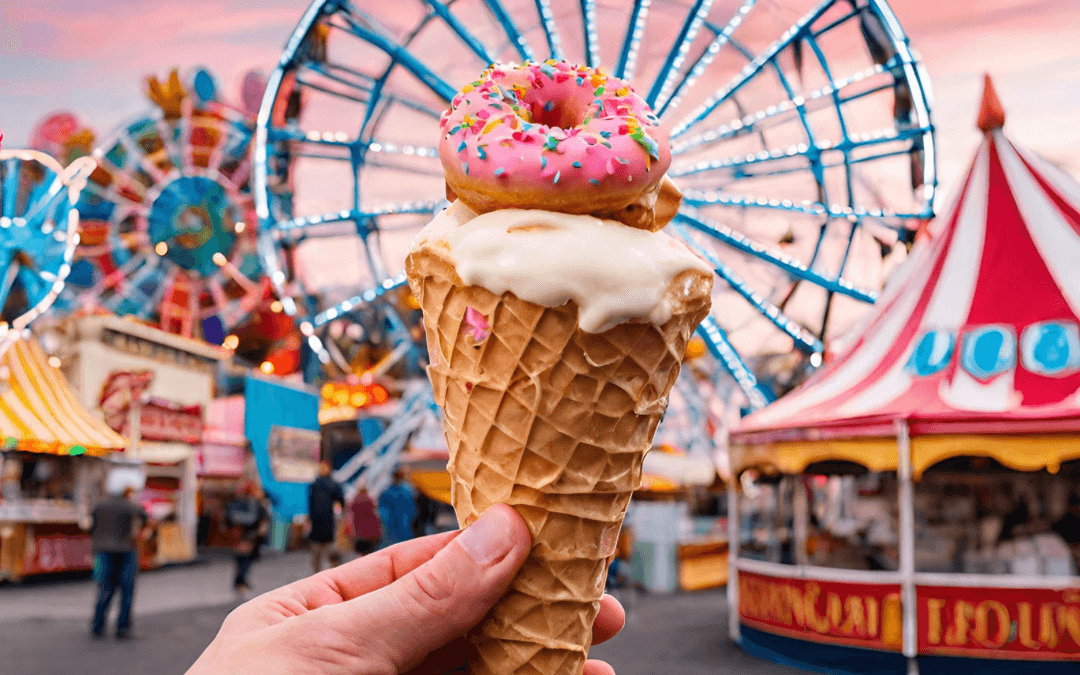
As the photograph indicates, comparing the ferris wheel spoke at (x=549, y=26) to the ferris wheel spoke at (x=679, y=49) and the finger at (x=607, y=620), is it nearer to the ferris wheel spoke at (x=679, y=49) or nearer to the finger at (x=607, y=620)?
the ferris wheel spoke at (x=679, y=49)

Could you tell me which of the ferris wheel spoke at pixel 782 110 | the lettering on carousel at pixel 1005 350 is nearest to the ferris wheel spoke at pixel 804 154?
the ferris wheel spoke at pixel 782 110

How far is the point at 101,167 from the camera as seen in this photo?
61.8 feet

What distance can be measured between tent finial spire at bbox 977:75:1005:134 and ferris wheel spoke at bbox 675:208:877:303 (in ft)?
12.1

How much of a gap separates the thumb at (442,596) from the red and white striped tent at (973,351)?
5932 mm

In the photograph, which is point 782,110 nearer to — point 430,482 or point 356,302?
point 356,302

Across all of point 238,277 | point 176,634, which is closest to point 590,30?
point 176,634

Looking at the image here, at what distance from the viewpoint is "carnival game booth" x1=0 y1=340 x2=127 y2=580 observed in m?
12.9

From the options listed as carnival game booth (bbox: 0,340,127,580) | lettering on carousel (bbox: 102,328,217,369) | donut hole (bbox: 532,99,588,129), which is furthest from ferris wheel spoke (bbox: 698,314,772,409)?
lettering on carousel (bbox: 102,328,217,369)

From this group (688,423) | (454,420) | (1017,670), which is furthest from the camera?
(688,423)

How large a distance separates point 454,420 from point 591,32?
413 inches

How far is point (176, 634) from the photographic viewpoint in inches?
343

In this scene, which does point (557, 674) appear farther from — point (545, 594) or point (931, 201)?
point (931, 201)

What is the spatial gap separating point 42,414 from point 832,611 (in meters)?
11.8

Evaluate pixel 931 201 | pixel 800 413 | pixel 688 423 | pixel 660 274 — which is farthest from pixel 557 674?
pixel 688 423
